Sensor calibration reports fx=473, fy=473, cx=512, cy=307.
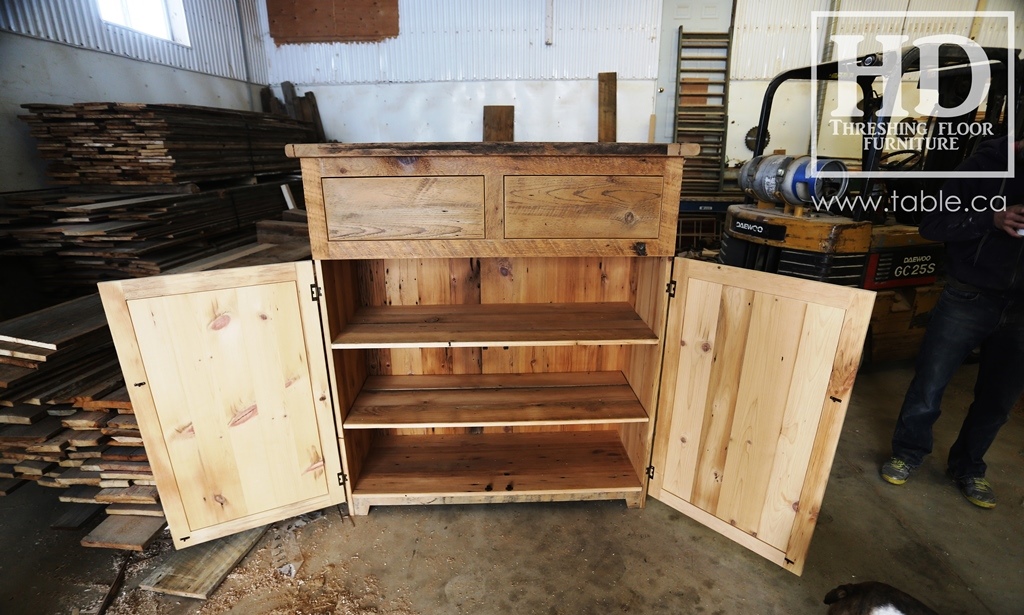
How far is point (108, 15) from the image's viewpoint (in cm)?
384

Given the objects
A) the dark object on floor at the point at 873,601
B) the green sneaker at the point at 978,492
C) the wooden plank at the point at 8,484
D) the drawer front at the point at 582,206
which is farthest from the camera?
the green sneaker at the point at 978,492

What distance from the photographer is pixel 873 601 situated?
1.47m

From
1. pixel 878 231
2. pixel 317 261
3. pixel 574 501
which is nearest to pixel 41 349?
pixel 317 261

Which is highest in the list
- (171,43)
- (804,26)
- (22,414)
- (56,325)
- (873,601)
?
(804,26)

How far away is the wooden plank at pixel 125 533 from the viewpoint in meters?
2.03

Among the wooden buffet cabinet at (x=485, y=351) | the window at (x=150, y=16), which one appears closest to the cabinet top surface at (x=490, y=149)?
the wooden buffet cabinet at (x=485, y=351)

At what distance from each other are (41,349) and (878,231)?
191 inches

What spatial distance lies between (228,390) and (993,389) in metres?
3.48

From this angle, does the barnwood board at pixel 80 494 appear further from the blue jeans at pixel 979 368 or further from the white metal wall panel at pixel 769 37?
the white metal wall panel at pixel 769 37

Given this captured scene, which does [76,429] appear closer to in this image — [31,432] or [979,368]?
[31,432]

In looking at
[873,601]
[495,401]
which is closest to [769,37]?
[495,401]

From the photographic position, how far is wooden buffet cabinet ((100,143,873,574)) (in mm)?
1779

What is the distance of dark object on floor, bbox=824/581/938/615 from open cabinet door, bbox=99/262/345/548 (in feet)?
6.64

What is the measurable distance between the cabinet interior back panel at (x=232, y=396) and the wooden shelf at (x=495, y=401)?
1.00 ft
